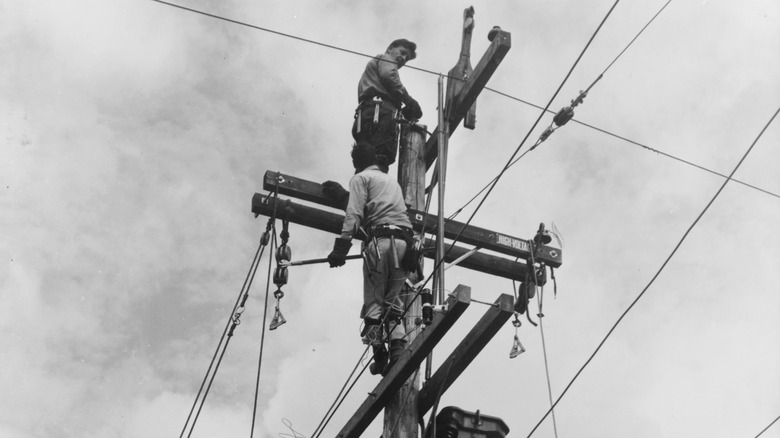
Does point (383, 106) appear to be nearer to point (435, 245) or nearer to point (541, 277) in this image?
point (435, 245)

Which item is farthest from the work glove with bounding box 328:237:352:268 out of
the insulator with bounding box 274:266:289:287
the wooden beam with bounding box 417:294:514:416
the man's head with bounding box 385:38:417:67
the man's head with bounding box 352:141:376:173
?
the man's head with bounding box 385:38:417:67

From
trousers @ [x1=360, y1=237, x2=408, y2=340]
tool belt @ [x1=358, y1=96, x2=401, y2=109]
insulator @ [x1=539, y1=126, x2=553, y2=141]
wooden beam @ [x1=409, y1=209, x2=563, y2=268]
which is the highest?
tool belt @ [x1=358, y1=96, x2=401, y2=109]

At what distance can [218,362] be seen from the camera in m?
8.41

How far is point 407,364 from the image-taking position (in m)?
6.69

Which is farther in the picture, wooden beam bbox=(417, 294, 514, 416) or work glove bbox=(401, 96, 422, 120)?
work glove bbox=(401, 96, 422, 120)

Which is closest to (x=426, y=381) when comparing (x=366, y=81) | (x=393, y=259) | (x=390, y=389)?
(x=390, y=389)

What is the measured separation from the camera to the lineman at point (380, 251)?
719 centimetres

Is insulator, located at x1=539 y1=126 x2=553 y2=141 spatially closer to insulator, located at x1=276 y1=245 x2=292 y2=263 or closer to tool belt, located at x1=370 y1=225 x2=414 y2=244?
tool belt, located at x1=370 y1=225 x2=414 y2=244

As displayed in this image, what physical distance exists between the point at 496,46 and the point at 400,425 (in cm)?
310

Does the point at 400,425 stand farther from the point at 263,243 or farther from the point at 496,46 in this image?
the point at 496,46

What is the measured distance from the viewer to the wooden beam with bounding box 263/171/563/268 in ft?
26.3

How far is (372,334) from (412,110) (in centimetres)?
229

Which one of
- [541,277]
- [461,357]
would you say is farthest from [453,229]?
[461,357]

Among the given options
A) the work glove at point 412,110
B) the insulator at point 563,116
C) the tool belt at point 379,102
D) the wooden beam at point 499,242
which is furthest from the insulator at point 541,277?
the tool belt at point 379,102
